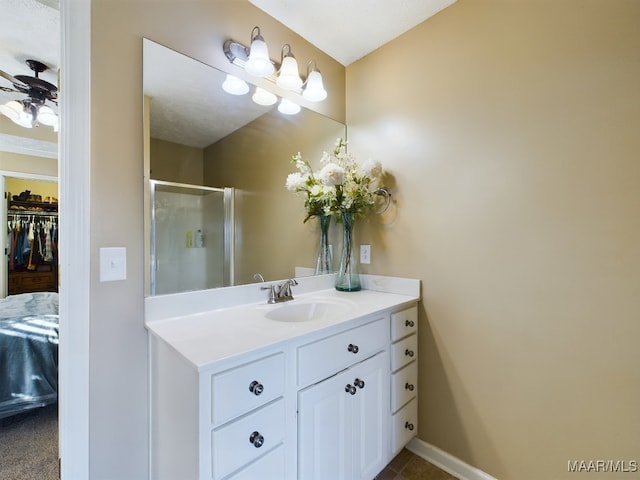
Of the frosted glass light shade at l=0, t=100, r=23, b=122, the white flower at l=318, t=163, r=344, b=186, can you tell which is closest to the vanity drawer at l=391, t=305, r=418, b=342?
the white flower at l=318, t=163, r=344, b=186

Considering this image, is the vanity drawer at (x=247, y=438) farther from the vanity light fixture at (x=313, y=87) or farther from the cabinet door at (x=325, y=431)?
the vanity light fixture at (x=313, y=87)

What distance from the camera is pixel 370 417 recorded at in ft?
4.00

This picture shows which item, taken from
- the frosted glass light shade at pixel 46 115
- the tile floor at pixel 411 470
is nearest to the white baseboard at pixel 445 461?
the tile floor at pixel 411 470

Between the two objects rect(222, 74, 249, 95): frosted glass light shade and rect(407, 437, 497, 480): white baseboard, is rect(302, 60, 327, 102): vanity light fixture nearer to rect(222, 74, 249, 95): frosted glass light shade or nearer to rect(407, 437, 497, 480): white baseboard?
rect(222, 74, 249, 95): frosted glass light shade

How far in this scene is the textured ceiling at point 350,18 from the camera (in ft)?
4.65

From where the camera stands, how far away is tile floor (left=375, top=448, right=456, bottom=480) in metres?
1.38

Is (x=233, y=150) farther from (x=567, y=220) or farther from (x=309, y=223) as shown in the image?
(x=567, y=220)

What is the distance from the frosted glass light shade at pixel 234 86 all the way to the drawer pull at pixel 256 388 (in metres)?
1.31

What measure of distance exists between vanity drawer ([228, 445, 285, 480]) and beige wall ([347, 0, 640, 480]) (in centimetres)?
96

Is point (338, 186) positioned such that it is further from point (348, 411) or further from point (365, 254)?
point (348, 411)

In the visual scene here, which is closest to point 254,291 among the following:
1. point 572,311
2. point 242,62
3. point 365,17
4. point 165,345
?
point 165,345

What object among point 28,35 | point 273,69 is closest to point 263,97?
point 273,69

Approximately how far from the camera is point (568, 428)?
3.67ft

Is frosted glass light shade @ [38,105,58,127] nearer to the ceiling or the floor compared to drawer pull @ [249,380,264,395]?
nearer to the ceiling
